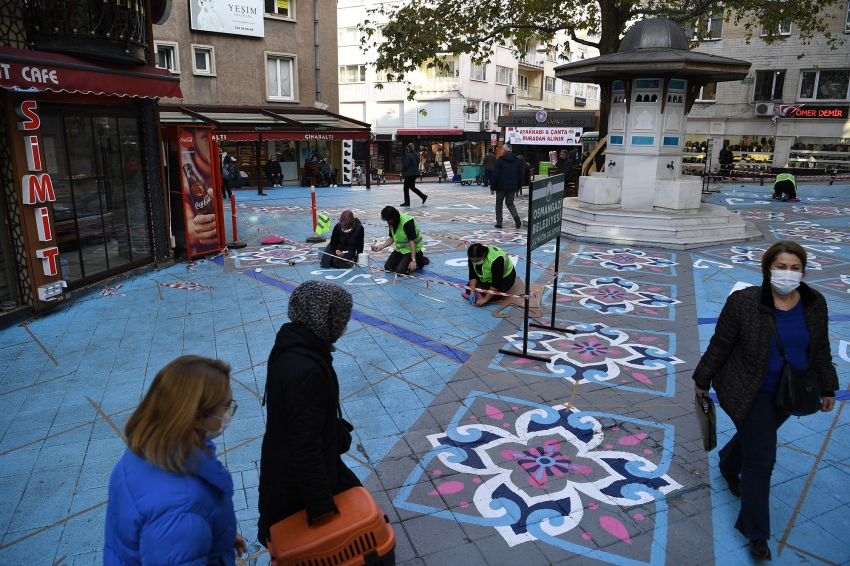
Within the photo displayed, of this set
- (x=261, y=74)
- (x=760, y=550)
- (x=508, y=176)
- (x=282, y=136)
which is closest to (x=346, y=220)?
(x=508, y=176)

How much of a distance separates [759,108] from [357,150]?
878 inches

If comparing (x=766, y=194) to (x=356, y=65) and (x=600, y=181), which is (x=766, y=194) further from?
(x=356, y=65)

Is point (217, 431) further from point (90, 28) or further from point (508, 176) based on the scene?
point (508, 176)

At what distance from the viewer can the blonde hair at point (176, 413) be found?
2084mm

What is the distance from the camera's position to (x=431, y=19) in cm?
1792

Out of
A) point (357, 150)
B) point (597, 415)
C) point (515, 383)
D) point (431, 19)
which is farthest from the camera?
point (357, 150)

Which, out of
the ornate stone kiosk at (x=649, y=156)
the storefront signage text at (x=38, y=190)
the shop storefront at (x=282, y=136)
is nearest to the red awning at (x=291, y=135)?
the shop storefront at (x=282, y=136)

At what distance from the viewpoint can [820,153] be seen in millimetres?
30922

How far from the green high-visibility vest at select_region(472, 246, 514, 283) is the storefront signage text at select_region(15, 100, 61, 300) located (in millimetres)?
5646

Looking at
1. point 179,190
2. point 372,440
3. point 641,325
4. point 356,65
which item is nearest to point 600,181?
point 641,325

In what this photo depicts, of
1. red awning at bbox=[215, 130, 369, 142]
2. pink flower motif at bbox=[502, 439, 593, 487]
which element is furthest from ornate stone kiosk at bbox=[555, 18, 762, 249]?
red awning at bbox=[215, 130, 369, 142]

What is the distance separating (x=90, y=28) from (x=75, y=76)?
42.9 inches

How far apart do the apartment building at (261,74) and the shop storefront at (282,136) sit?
0.14 feet

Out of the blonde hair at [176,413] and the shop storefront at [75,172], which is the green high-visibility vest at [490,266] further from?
the blonde hair at [176,413]
